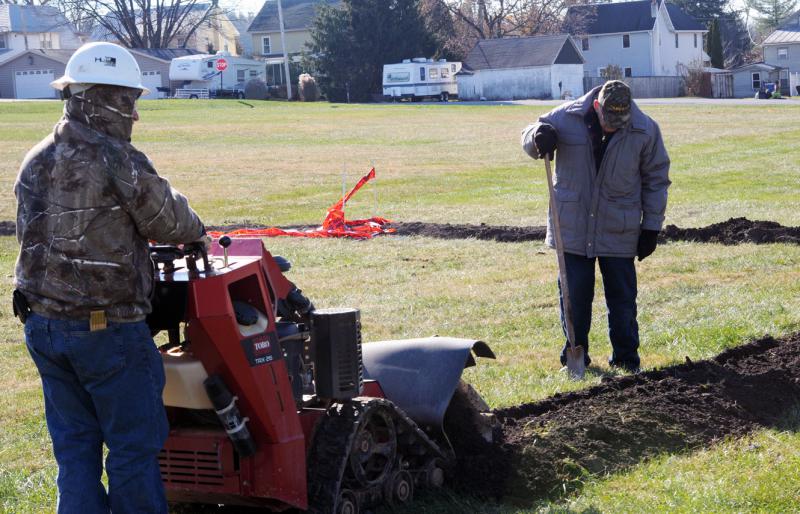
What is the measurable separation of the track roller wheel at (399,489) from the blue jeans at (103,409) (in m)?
1.19

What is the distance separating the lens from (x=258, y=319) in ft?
14.5

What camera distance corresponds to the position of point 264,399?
4461mm

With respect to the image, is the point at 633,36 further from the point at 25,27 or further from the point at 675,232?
the point at 675,232

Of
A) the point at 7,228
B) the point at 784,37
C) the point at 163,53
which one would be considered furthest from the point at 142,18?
the point at 7,228

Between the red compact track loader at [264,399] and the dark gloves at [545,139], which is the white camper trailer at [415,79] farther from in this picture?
the red compact track loader at [264,399]

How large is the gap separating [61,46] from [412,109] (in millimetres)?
66377

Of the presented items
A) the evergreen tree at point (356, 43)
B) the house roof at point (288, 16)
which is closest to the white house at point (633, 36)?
the evergreen tree at point (356, 43)

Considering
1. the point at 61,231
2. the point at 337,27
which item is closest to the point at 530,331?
the point at 61,231

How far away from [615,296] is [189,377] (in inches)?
173

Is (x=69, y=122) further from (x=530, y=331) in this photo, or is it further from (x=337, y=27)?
(x=337, y=27)

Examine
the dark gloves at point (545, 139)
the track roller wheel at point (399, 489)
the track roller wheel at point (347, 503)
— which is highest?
the dark gloves at point (545, 139)

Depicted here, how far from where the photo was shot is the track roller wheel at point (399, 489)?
5.12 m

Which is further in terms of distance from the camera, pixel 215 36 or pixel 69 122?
pixel 215 36

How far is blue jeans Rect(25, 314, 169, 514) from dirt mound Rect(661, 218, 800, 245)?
10799mm
